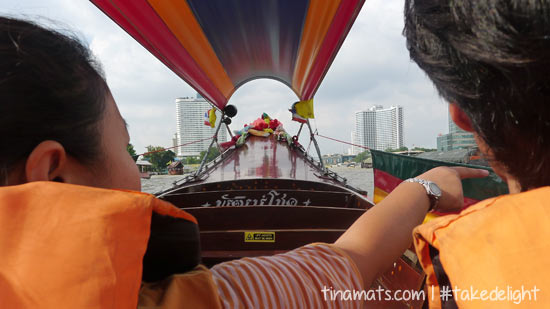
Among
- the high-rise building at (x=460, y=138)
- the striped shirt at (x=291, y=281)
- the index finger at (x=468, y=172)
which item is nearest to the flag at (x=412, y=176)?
the index finger at (x=468, y=172)

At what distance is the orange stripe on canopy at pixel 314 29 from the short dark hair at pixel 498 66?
2.28 metres

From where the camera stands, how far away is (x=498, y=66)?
1.17ft

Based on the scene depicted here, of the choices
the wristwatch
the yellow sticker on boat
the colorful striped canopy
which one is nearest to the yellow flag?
the colorful striped canopy

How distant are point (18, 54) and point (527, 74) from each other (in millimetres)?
723

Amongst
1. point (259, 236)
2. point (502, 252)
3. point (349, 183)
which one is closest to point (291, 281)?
point (502, 252)

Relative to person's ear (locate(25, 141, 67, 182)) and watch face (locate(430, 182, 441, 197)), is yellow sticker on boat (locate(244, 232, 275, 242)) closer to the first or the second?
watch face (locate(430, 182, 441, 197))

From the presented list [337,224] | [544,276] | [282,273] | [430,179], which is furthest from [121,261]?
[337,224]

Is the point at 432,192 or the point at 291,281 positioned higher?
the point at 432,192

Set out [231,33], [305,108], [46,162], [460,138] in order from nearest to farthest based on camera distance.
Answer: [46,162] → [460,138] → [231,33] → [305,108]

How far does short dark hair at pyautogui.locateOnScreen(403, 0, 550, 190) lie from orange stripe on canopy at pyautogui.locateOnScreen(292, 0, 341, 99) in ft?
7.48

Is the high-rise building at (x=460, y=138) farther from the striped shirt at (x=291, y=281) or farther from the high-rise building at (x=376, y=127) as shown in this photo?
the high-rise building at (x=376, y=127)

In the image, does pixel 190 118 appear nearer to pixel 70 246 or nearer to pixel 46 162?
pixel 46 162

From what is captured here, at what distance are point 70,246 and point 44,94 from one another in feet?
0.88

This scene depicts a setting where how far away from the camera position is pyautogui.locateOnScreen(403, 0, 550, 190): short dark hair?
13.2 inches
